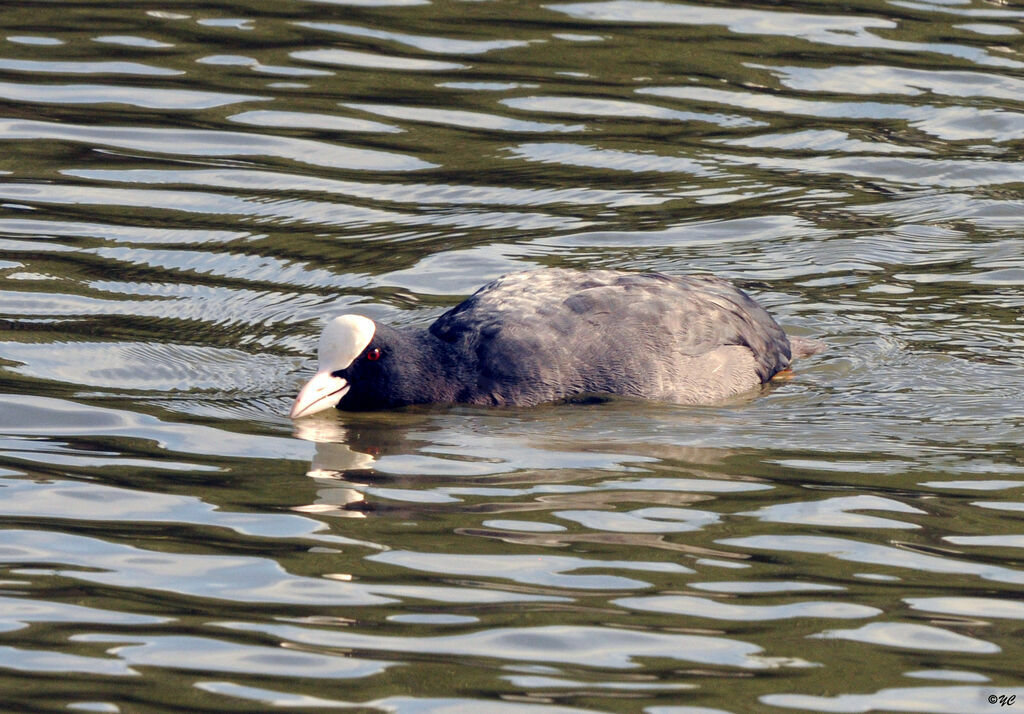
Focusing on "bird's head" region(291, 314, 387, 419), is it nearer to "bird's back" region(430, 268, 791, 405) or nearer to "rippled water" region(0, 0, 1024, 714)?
"rippled water" region(0, 0, 1024, 714)

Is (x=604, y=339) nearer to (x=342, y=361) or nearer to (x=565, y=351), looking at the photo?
(x=565, y=351)

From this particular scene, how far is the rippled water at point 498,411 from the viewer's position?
17.1 ft

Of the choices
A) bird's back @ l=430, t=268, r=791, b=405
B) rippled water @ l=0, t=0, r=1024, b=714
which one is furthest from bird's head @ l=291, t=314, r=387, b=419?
bird's back @ l=430, t=268, r=791, b=405

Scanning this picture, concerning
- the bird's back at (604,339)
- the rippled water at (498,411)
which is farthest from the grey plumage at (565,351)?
the rippled water at (498,411)

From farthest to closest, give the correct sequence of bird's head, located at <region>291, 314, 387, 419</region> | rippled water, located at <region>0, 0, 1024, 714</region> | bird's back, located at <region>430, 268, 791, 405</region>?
bird's back, located at <region>430, 268, 791, 405</region>, bird's head, located at <region>291, 314, 387, 419</region>, rippled water, located at <region>0, 0, 1024, 714</region>

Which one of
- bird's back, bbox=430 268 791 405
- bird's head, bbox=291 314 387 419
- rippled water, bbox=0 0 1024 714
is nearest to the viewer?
rippled water, bbox=0 0 1024 714

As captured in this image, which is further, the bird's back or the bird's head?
the bird's back

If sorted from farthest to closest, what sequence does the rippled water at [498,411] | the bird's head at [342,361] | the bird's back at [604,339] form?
the bird's back at [604,339], the bird's head at [342,361], the rippled water at [498,411]

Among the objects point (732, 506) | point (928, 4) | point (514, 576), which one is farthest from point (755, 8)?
point (514, 576)

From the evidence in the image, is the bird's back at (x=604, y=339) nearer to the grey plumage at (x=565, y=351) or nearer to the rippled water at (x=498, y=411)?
the grey plumage at (x=565, y=351)

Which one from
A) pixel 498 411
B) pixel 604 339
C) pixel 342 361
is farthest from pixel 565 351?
pixel 342 361

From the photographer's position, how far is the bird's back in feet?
26.6

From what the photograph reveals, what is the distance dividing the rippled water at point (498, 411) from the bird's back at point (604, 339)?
0.57ft

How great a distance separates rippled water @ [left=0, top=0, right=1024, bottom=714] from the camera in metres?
5.21
